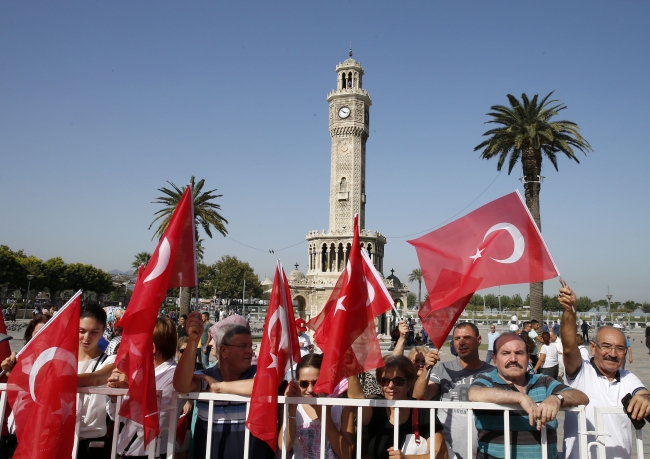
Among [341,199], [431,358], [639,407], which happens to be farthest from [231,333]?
[341,199]

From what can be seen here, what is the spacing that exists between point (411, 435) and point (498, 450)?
586 mm

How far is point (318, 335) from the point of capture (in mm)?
6934

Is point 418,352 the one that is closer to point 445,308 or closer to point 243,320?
point 445,308

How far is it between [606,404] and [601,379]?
0.62ft

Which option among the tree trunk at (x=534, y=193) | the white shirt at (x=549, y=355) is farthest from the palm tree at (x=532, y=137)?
the white shirt at (x=549, y=355)

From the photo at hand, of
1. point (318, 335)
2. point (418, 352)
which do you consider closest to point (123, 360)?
point (418, 352)

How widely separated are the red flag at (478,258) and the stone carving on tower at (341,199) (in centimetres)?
5134

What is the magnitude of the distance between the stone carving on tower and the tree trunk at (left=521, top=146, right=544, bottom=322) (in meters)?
32.9

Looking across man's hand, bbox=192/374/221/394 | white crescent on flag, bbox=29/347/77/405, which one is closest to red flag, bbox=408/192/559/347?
man's hand, bbox=192/374/221/394

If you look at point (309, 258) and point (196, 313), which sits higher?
point (309, 258)

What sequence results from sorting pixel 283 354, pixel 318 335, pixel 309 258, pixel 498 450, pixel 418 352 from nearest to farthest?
1. pixel 498 450
2. pixel 283 354
3. pixel 418 352
4. pixel 318 335
5. pixel 309 258

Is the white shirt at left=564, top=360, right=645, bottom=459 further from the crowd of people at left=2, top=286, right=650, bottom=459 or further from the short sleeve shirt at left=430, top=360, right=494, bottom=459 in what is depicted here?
the short sleeve shirt at left=430, top=360, right=494, bottom=459

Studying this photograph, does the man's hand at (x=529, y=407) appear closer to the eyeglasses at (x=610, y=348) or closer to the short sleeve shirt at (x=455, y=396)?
the short sleeve shirt at (x=455, y=396)

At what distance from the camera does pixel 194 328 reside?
150 inches
